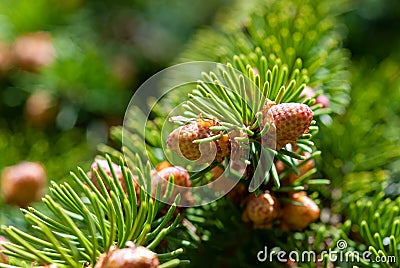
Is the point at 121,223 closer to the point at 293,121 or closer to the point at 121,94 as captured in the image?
the point at 293,121

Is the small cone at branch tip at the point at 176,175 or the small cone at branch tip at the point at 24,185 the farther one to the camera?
the small cone at branch tip at the point at 24,185

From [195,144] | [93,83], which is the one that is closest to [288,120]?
[195,144]

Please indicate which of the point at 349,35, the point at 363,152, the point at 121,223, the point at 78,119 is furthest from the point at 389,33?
the point at 121,223

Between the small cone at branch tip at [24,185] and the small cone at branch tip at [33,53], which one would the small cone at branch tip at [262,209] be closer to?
the small cone at branch tip at [24,185]

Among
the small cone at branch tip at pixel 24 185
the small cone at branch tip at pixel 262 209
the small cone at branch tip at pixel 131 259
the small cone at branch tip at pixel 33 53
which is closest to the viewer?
the small cone at branch tip at pixel 131 259

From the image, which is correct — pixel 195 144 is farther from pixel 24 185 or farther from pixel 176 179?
pixel 24 185

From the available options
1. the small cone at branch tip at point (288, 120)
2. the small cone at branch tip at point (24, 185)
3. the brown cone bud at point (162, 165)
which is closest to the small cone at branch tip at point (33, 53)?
the small cone at branch tip at point (24, 185)

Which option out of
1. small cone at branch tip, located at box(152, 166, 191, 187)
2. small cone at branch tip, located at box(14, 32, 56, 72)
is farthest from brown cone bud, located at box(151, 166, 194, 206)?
small cone at branch tip, located at box(14, 32, 56, 72)
